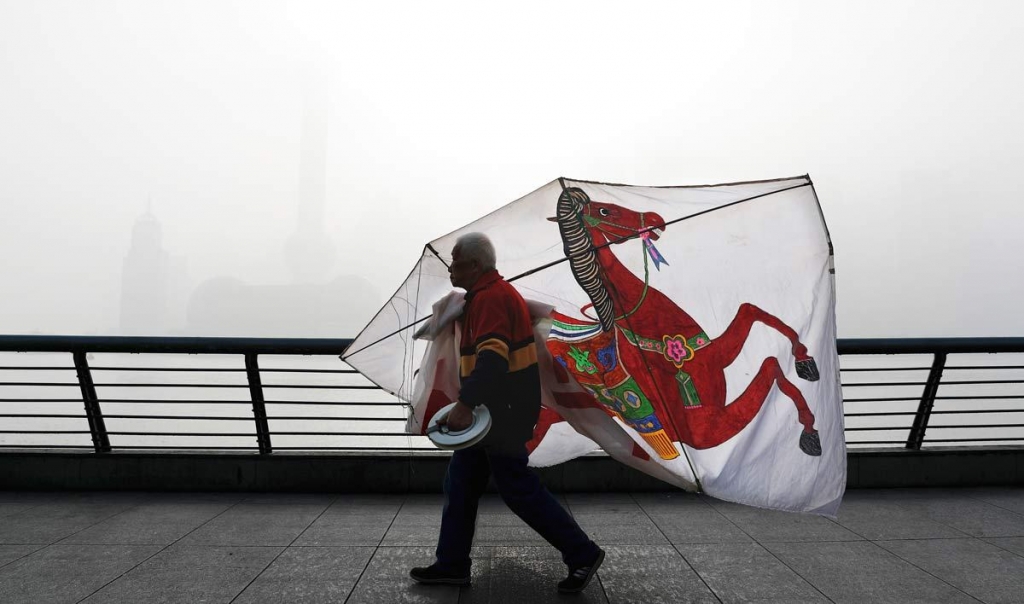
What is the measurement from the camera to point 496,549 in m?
4.03

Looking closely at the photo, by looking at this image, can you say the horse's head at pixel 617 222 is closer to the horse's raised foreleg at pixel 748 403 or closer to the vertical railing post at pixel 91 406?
the horse's raised foreleg at pixel 748 403

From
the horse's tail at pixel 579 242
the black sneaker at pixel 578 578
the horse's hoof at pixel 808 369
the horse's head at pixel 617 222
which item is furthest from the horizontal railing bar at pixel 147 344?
the horse's hoof at pixel 808 369

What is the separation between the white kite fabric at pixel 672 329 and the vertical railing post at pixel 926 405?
3.07m

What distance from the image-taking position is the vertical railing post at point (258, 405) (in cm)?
551

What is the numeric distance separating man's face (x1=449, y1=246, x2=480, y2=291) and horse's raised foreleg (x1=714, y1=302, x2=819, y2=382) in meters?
1.50

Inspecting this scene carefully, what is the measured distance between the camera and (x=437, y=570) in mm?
3480

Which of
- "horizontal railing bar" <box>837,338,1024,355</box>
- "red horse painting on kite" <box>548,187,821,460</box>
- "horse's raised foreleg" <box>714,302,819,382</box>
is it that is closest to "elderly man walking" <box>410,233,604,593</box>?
"red horse painting on kite" <box>548,187,821,460</box>

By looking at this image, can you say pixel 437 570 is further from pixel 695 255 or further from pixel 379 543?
pixel 695 255

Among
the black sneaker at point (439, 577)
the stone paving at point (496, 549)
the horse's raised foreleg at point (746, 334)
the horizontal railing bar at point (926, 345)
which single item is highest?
the horse's raised foreleg at point (746, 334)

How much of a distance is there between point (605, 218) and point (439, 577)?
234 cm

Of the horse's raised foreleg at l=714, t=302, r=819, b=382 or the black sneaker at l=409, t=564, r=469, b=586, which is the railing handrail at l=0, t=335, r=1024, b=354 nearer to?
the horse's raised foreleg at l=714, t=302, r=819, b=382

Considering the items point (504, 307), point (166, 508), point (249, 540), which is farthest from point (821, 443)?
point (166, 508)

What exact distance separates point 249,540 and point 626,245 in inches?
128

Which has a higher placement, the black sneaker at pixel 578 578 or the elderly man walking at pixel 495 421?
the elderly man walking at pixel 495 421
